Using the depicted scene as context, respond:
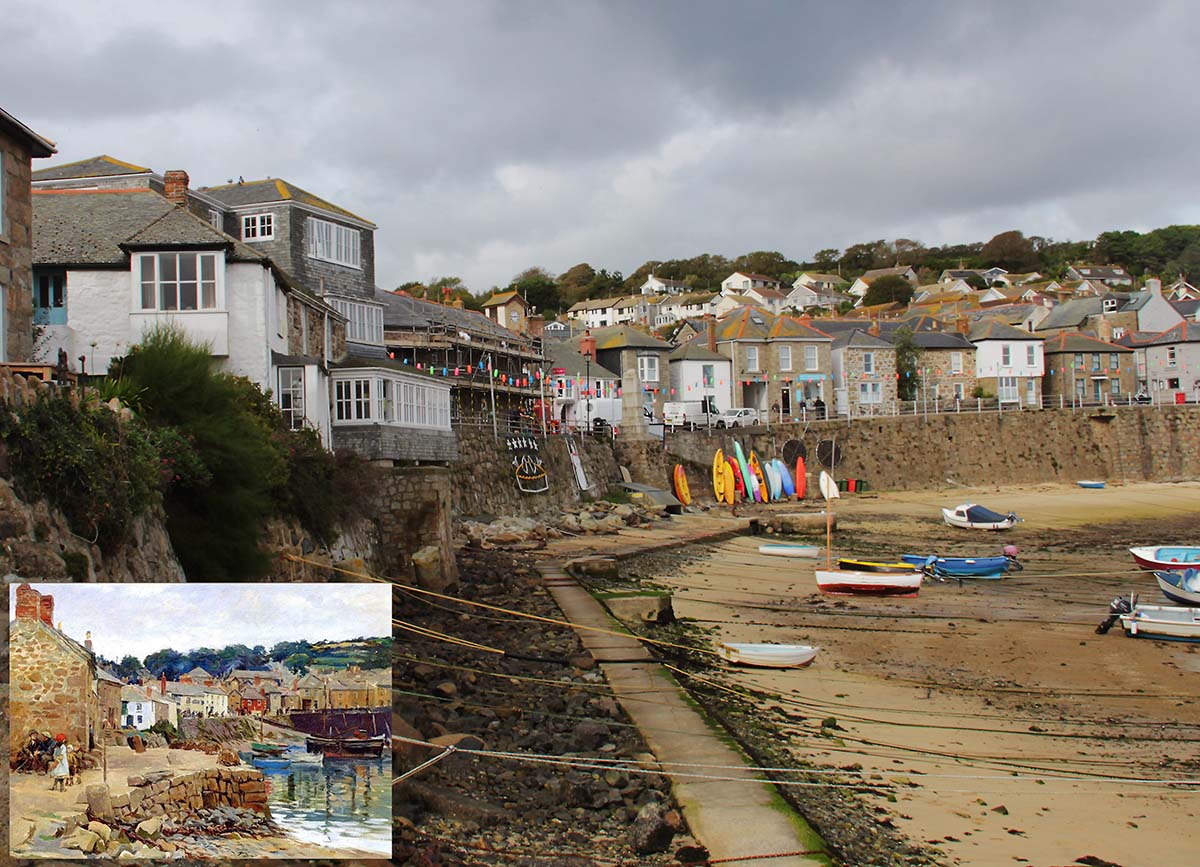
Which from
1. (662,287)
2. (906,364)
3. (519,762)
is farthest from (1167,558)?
(662,287)

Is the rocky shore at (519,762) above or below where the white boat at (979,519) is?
below

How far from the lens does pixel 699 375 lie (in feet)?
182

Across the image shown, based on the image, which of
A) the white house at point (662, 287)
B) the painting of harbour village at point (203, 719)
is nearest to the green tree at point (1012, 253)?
the white house at point (662, 287)

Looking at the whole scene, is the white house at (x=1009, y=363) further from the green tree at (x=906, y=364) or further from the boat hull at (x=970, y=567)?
the boat hull at (x=970, y=567)

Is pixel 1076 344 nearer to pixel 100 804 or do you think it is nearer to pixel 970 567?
pixel 970 567

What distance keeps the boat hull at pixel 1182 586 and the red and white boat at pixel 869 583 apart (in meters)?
4.82

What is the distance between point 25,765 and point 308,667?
1.40 meters

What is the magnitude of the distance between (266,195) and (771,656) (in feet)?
72.3

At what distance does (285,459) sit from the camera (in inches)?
622

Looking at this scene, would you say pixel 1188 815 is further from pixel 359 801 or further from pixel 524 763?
pixel 359 801

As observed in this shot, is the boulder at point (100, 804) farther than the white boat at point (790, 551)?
No

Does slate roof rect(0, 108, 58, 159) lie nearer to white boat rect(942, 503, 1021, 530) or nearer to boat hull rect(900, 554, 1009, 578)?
boat hull rect(900, 554, 1009, 578)

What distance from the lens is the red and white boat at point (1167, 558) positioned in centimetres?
2477

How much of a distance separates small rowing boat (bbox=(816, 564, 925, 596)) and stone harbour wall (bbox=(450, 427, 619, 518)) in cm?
1064
